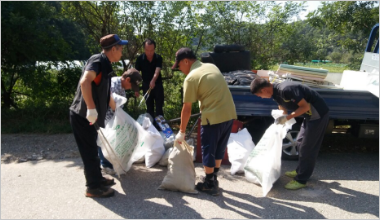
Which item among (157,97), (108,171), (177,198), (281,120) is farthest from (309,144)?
(157,97)

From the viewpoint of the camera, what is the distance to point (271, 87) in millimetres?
3729

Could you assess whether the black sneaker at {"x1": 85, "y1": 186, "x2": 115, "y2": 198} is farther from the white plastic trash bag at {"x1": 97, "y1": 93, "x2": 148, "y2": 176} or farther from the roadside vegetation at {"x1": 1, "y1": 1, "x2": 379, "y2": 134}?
the roadside vegetation at {"x1": 1, "y1": 1, "x2": 379, "y2": 134}

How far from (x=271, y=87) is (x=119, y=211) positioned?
6.58ft

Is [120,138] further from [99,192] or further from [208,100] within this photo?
[208,100]

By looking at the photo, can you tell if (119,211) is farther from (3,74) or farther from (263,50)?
(263,50)

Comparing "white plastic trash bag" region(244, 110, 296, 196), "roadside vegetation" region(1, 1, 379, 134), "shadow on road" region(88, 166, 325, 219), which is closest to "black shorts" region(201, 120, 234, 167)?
"shadow on road" region(88, 166, 325, 219)

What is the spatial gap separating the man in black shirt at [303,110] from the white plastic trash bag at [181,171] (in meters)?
0.98

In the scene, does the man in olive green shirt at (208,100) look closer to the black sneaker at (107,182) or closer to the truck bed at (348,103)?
the black sneaker at (107,182)

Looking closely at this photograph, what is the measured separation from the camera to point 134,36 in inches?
285

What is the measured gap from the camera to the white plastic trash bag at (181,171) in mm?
3758

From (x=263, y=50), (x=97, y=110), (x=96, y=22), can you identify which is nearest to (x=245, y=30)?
(x=263, y=50)

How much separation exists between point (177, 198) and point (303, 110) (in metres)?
1.60

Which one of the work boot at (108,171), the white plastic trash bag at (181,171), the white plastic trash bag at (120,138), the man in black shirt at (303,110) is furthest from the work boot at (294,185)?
the work boot at (108,171)

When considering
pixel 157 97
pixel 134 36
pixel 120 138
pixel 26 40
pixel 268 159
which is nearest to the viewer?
pixel 268 159
